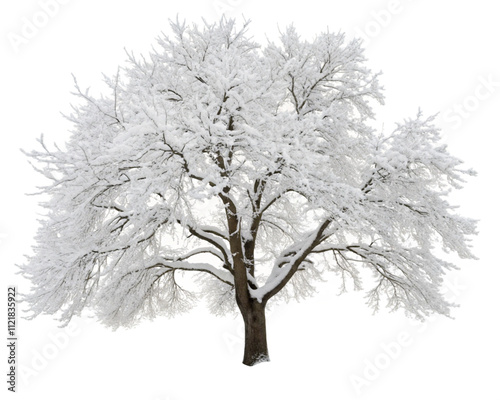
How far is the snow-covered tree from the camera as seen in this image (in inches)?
319

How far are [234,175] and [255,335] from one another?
179 inches

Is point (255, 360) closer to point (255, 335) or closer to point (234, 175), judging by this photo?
point (255, 335)

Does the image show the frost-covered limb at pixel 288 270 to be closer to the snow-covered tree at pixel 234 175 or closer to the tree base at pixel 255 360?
the snow-covered tree at pixel 234 175

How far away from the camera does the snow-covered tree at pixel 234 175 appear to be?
26.6 feet

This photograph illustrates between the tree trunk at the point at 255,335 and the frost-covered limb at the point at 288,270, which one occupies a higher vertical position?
the frost-covered limb at the point at 288,270

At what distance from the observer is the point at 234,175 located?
8836mm

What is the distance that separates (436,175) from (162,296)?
8994mm

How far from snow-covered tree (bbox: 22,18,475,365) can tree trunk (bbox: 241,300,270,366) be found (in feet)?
0.12

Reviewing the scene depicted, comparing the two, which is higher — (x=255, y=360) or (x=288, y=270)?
(x=288, y=270)

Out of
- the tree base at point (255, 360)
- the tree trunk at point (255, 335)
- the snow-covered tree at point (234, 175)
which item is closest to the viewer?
the snow-covered tree at point (234, 175)

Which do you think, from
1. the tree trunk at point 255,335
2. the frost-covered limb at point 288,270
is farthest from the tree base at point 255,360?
the frost-covered limb at point 288,270

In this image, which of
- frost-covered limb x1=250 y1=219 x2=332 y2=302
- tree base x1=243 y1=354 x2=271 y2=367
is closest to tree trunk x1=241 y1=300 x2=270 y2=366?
tree base x1=243 y1=354 x2=271 y2=367

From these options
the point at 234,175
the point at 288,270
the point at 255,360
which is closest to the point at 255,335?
the point at 255,360

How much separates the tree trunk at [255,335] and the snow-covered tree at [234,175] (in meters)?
0.04
